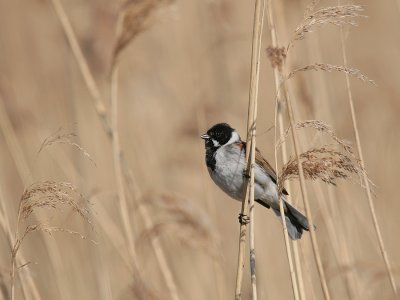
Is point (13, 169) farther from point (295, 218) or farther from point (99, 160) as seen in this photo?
point (295, 218)

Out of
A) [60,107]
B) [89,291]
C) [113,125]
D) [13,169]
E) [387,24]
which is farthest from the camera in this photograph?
[387,24]

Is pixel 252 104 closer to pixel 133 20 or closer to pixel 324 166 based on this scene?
pixel 324 166

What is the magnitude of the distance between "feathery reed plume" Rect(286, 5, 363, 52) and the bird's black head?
1.57 metres

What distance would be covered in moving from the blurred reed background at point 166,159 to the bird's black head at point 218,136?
6 cm

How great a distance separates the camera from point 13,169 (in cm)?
455

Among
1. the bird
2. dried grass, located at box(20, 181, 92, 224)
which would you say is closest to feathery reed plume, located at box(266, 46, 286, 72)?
dried grass, located at box(20, 181, 92, 224)

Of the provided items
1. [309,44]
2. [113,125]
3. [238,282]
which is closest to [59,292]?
[113,125]

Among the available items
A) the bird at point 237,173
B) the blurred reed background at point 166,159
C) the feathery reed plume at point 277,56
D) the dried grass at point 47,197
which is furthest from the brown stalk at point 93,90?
the feathery reed plume at point 277,56

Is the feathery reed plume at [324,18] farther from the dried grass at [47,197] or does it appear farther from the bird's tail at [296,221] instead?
the bird's tail at [296,221]

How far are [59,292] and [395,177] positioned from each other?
193 centimetres

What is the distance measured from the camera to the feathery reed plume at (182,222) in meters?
2.87

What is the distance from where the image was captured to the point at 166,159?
14.4ft

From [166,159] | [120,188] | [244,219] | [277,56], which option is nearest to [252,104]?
[277,56]

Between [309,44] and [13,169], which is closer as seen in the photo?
[309,44]
